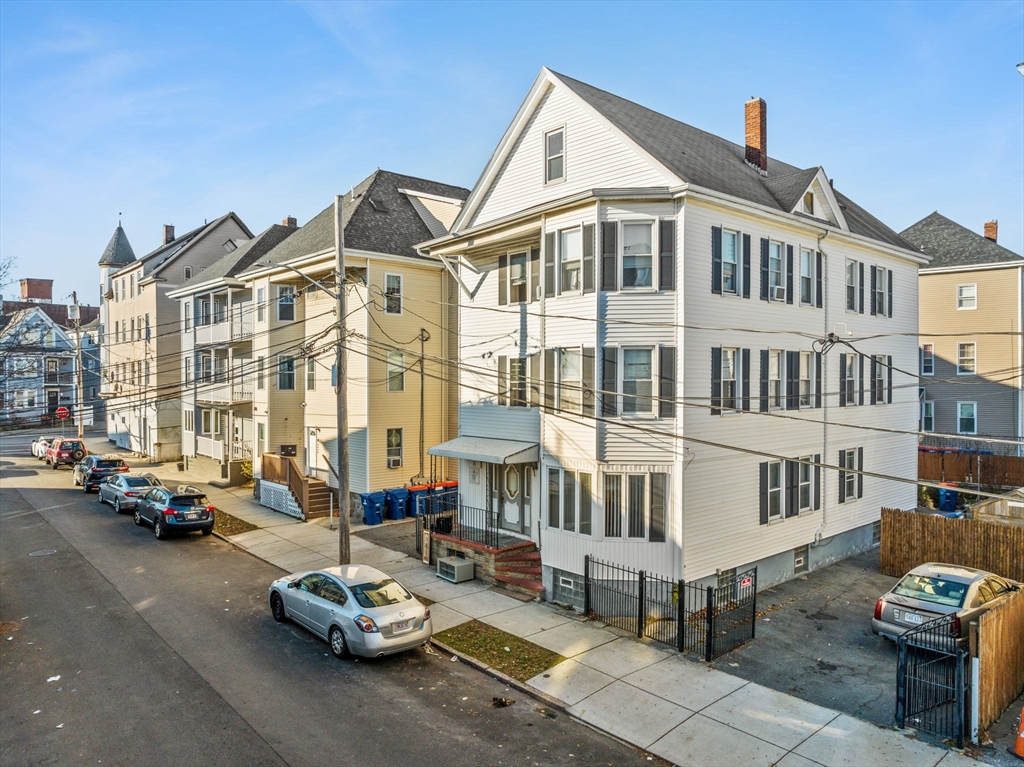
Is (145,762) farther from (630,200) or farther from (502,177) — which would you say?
(502,177)

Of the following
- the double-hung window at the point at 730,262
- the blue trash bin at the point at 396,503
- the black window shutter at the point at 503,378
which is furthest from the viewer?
the blue trash bin at the point at 396,503

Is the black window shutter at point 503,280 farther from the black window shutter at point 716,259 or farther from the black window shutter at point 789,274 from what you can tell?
the black window shutter at point 789,274

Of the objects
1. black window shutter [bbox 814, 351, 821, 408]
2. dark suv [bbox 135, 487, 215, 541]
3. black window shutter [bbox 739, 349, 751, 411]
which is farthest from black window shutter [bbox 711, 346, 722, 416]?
dark suv [bbox 135, 487, 215, 541]

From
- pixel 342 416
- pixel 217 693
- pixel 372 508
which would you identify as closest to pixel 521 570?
pixel 342 416

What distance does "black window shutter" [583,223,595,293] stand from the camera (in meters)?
15.7

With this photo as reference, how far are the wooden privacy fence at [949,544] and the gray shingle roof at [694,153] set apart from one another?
30.2ft

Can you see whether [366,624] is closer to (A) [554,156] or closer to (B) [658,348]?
(B) [658,348]

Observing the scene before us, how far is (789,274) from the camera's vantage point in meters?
18.3

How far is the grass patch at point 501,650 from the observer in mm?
12219

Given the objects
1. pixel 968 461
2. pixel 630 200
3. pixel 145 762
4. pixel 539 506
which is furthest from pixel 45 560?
pixel 968 461

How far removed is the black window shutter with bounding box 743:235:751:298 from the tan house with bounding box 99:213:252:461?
107 ft

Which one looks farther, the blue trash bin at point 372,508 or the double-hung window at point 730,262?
the blue trash bin at point 372,508

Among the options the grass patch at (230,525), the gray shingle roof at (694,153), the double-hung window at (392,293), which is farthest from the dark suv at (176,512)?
the gray shingle roof at (694,153)

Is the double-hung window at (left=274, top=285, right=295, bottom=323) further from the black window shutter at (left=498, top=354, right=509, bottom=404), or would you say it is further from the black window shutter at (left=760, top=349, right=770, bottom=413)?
the black window shutter at (left=760, top=349, right=770, bottom=413)
